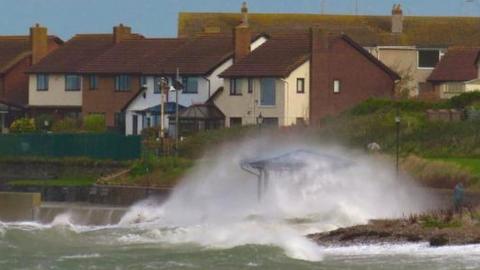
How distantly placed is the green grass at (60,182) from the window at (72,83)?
23201 millimetres

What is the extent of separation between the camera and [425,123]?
217 feet

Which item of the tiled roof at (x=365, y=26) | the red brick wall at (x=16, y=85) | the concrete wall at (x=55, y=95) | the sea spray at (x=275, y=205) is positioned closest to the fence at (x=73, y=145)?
the sea spray at (x=275, y=205)

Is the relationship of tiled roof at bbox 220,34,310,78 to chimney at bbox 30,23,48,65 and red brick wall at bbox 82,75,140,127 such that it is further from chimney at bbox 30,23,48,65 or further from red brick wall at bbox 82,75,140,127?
chimney at bbox 30,23,48,65

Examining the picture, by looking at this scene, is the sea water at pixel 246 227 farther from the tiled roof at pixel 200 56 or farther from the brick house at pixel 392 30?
the brick house at pixel 392 30

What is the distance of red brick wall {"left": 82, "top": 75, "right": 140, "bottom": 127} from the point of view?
3516 inches

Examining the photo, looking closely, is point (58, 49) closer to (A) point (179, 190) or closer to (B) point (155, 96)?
(B) point (155, 96)

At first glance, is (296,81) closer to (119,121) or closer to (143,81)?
(143,81)

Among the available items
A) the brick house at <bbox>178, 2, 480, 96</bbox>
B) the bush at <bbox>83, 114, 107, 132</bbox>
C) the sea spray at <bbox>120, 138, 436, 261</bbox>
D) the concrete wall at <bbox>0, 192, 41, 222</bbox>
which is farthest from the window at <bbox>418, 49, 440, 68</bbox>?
the concrete wall at <bbox>0, 192, 41, 222</bbox>

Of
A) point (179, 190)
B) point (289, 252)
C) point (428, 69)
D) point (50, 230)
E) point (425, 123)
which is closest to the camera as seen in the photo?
point (289, 252)

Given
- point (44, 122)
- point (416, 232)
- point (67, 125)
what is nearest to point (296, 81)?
point (67, 125)

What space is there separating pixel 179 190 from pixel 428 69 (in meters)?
39.5

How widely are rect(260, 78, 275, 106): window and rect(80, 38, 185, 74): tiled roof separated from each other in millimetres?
7449

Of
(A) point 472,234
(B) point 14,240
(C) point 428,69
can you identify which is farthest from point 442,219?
(C) point 428,69

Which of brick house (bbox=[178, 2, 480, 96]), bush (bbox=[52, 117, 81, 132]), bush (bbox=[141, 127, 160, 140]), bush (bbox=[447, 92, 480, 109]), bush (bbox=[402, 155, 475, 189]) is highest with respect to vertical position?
brick house (bbox=[178, 2, 480, 96])
